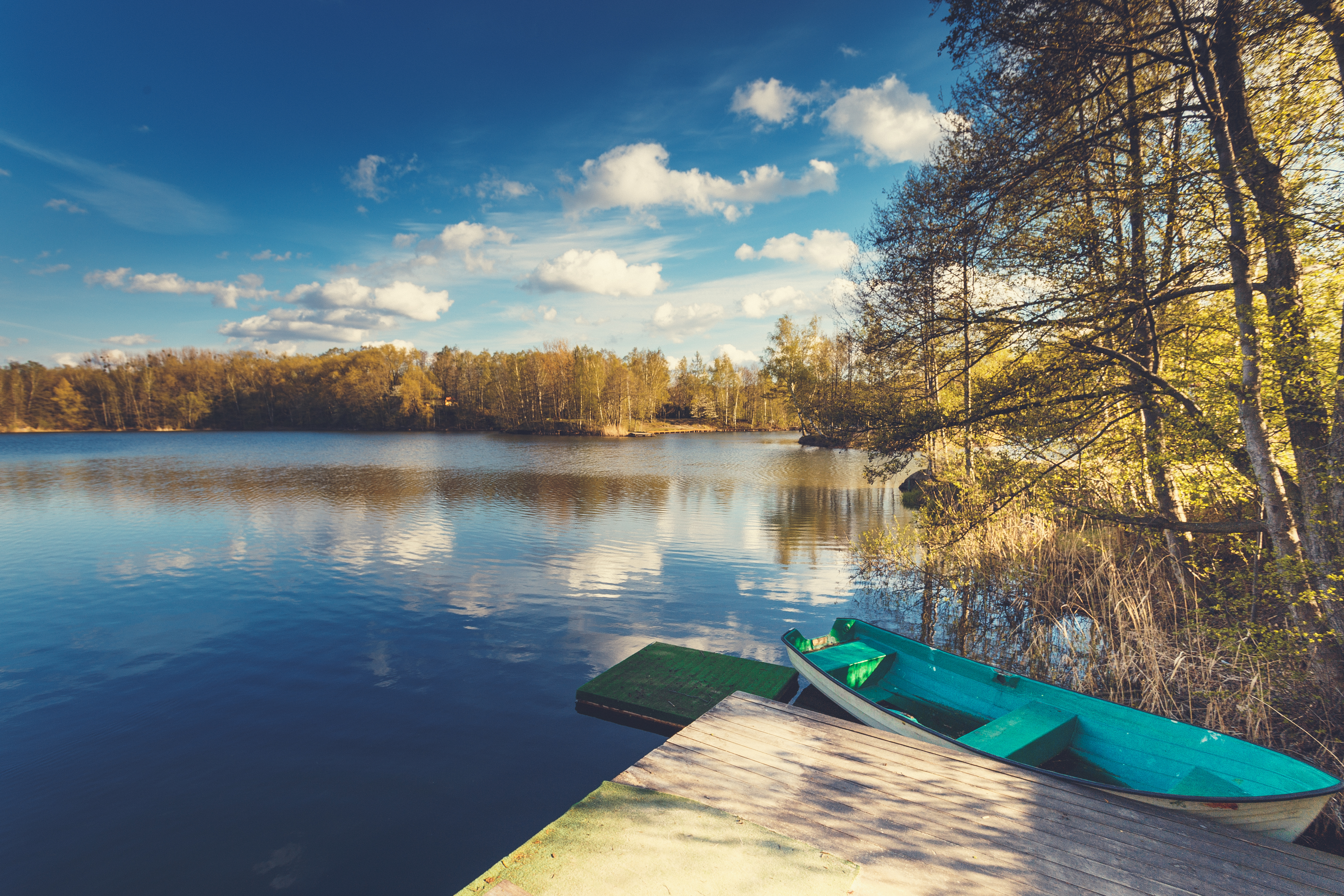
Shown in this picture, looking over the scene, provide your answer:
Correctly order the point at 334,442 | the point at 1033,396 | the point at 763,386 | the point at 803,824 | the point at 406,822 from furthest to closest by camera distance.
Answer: the point at 763,386 → the point at 334,442 → the point at 1033,396 → the point at 406,822 → the point at 803,824

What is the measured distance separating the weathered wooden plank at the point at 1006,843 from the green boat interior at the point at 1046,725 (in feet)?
2.58

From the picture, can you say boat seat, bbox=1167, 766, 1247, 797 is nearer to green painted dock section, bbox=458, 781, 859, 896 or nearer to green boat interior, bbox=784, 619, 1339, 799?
green boat interior, bbox=784, 619, 1339, 799

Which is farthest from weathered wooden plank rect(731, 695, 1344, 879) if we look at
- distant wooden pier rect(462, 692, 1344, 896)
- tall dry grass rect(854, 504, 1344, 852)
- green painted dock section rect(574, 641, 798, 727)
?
tall dry grass rect(854, 504, 1344, 852)

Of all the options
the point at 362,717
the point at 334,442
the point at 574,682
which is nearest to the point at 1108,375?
the point at 574,682

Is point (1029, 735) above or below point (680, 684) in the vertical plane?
above

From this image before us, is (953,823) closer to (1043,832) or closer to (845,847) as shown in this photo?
(1043,832)

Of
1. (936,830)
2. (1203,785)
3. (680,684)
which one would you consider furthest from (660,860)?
(1203,785)

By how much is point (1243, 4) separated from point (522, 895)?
403 inches

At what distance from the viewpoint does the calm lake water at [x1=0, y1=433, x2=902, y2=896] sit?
5355 mm

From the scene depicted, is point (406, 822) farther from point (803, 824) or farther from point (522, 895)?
point (803, 824)

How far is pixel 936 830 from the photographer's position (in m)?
4.10

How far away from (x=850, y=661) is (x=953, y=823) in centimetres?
311

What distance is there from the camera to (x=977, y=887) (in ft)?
11.6

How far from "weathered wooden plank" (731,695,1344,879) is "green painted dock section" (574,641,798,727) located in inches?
32.1
